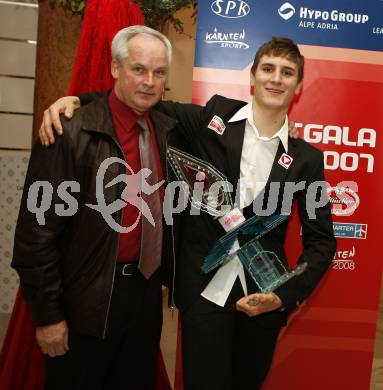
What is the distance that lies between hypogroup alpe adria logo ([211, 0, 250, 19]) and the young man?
0.57 m

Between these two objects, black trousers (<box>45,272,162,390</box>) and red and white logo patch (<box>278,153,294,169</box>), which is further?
red and white logo patch (<box>278,153,294,169</box>)

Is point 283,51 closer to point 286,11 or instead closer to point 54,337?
point 286,11

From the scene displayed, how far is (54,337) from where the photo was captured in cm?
166

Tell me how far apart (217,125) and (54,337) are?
969 millimetres

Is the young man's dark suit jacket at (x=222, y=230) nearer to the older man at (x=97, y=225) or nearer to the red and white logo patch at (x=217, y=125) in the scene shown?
Answer: the red and white logo patch at (x=217, y=125)

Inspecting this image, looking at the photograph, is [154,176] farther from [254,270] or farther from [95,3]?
[95,3]

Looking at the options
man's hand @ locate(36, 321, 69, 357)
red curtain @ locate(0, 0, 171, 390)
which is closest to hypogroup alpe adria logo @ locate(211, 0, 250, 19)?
red curtain @ locate(0, 0, 171, 390)

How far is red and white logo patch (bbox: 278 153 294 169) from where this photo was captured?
6.22ft

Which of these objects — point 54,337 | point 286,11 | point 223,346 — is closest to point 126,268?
point 54,337

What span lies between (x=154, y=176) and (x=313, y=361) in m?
1.55

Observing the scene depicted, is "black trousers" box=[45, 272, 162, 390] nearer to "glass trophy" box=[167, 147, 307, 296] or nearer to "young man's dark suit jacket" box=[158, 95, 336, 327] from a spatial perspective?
"young man's dark suit jacket" box=[158, 95, 336, 327]

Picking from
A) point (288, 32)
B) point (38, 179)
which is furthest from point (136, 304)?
point (288, 32)

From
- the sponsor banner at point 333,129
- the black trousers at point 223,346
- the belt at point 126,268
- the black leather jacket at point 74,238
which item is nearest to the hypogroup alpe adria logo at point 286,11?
the sponsor banner at point 333,129

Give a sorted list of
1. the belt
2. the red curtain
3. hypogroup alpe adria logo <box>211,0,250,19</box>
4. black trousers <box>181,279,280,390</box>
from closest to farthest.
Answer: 1. the belt
2. black trousers <box>181,279,280,390</box>
3. the red curtain
4. hypogroup alpe adria logo <box>211,0,250,19</box>
